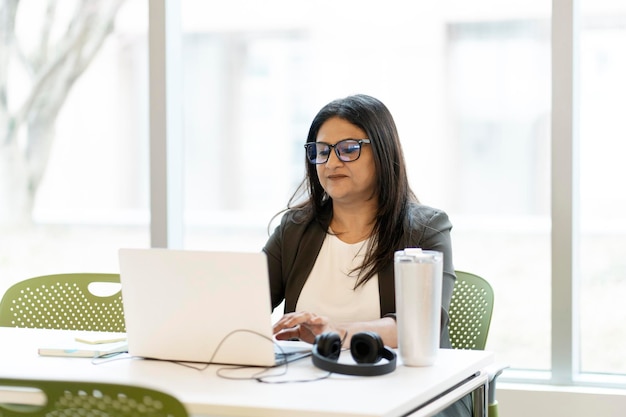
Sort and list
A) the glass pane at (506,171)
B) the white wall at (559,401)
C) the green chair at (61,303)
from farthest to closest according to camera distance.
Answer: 1. the glass pane at (506,171)
2. the white wall at (559,401)
3. the green chair at (61,303)

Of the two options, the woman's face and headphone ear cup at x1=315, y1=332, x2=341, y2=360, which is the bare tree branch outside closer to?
the woman's face

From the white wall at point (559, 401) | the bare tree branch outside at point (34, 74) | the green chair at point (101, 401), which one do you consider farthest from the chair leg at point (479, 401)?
the bare tree branch outside at point (34, 74)

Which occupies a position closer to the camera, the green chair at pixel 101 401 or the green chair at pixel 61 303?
the green chair at pixel 101 401

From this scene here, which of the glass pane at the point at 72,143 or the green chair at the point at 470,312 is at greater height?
the glass pane at the point at 72,143

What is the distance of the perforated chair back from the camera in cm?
257

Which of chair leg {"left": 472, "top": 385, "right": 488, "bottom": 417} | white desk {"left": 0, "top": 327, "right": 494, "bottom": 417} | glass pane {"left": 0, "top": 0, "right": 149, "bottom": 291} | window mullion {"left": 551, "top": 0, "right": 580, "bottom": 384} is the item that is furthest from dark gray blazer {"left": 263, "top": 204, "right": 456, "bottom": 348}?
glass pane {"left": 0, "top": 0, "right": 149, "bottom": 291}

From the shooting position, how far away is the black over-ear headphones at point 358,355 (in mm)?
1877

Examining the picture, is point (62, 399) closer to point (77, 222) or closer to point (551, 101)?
point (551, 101)

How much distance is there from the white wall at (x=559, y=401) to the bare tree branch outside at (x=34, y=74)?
6.86 ft

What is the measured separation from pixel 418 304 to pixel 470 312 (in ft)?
2.32

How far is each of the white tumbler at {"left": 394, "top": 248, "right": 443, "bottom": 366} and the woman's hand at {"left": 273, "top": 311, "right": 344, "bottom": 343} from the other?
25 centimetres

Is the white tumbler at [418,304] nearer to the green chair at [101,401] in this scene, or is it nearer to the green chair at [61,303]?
the green chair at [101,401]

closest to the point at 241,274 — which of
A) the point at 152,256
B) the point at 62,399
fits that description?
the point at 152,256

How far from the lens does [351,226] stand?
105 inches
